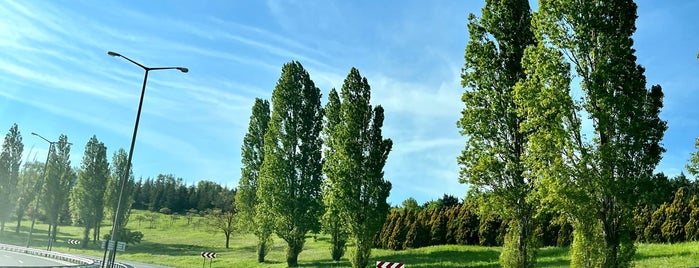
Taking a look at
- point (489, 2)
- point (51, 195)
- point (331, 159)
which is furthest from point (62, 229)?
point (489, 2)

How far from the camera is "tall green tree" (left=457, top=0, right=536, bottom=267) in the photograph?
2595 cm

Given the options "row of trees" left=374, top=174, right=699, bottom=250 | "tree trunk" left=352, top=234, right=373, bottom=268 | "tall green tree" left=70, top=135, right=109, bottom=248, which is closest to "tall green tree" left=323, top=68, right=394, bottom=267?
"tree trunk" left=352, top=234, right=373, bottom=268

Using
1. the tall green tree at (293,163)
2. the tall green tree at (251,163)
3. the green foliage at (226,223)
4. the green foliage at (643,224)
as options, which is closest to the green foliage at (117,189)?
→ the green foliage at (226,223)

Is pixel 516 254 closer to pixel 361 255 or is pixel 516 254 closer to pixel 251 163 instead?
pixel 361 255

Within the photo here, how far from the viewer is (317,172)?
50.4m

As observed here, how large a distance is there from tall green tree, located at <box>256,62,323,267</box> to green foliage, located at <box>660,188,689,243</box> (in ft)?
87.4

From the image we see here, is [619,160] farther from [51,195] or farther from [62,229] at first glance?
[62,229]

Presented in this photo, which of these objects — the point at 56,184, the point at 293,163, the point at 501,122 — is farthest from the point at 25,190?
the point at 501,122

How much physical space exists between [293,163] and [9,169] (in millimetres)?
77726

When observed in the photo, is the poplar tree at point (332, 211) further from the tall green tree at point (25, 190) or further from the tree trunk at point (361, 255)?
the tall green tree at point (25, 190)

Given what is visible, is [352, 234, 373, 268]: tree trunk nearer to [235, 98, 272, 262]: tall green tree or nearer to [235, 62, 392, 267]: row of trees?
[235, 62, 392, 267]: row of trees

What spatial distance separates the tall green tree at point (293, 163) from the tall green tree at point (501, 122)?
23102 mm

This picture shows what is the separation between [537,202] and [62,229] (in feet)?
424

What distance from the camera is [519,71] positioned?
92.1 feet
